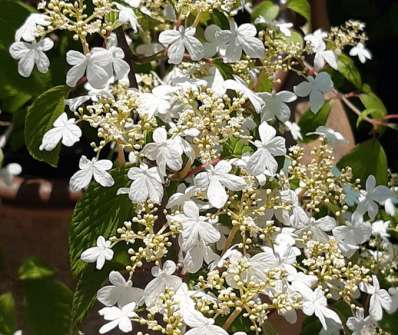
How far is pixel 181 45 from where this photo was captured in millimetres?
665

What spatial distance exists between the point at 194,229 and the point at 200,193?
0.14 feet

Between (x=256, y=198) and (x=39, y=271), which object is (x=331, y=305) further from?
(x=39, y=271)

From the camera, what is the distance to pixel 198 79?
686mm

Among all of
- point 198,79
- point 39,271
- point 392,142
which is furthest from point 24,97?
point 392,142

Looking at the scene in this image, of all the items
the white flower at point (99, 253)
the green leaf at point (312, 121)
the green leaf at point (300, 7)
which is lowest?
the green leaf at point (312, 121)

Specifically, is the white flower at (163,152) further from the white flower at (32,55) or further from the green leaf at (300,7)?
the green leaf at (300,7)

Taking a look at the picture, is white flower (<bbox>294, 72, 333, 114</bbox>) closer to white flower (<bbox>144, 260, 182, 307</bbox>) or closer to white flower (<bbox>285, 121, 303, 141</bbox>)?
white flower (<bbox>285, 121, 303, 141</bbox>)

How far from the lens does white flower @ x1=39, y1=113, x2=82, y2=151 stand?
63 centimetres

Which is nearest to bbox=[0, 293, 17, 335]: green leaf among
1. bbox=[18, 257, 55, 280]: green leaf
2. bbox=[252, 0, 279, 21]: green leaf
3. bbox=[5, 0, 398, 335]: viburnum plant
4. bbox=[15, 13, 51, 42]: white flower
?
bbox=[18, 257, 55, 280]: green leaf

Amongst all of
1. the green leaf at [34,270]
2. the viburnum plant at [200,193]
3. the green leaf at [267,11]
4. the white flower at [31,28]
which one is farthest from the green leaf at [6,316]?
the green leaf at [267,11]

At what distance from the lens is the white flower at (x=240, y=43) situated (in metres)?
0.69

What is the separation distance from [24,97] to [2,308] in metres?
0.24

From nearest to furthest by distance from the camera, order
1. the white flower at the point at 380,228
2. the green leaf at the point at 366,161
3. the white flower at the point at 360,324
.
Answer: the white flower at the point at 360,324
the white flower at the point at 380,228
the green leaf at the point at 366,161

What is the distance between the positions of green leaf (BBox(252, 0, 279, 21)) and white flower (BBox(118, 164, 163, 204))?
37 centimetres
